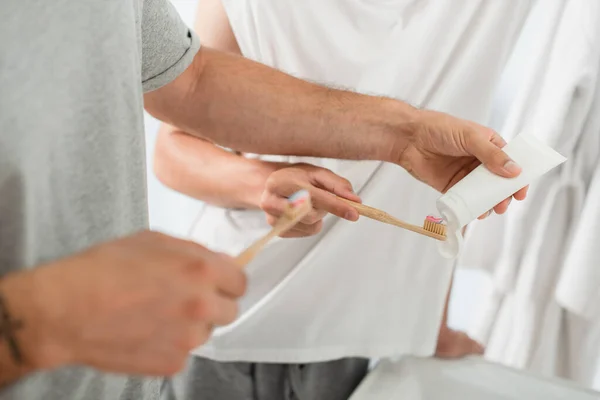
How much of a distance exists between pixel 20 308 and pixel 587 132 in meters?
0.87

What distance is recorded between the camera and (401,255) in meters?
0.91

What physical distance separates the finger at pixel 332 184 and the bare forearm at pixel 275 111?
0.17 ft

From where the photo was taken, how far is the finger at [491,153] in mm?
587

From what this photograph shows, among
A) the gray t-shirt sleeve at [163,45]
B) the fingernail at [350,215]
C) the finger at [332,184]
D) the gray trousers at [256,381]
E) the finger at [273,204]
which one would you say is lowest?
the gray trousers at [256,381]

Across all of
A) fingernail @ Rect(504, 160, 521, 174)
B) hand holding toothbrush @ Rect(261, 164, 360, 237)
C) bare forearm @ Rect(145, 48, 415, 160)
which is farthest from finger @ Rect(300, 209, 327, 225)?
fingernail @ Rect(504, 160, 521, 174)

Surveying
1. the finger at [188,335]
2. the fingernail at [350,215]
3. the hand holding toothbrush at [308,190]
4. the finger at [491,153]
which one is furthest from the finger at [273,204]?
the finger at [188,335]

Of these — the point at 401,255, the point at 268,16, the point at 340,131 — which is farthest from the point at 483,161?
the point at 268,16

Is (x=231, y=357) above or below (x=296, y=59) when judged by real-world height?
below

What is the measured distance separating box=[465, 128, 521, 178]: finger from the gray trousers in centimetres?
46

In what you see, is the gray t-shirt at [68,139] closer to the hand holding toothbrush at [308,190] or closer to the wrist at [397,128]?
the hand holding toothbrush at [308,190]

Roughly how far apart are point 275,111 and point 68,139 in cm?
32

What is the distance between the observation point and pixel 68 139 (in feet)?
1.50

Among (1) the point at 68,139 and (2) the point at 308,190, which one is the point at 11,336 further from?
(2) the point at 308,190

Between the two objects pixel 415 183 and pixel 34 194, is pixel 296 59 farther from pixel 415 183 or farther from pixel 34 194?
pixel 34 194
